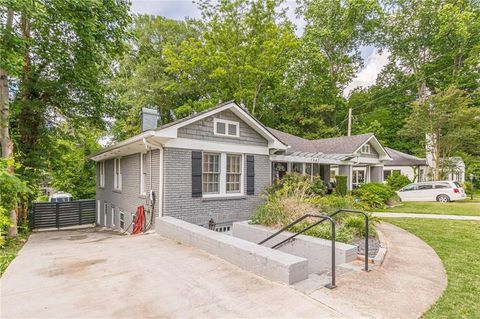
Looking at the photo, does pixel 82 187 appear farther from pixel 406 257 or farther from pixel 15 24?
pixel 406 257

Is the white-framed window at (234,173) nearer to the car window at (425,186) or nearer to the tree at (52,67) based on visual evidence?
the tree at (52,67)

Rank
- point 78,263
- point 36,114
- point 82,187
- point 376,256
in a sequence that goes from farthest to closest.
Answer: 1. point 82,187
2. point 36,114
3. point 376,256
4. point 78,263

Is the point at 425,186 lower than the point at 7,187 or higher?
lower

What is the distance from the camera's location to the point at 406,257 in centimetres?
571

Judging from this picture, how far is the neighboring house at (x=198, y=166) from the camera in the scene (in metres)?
8.38

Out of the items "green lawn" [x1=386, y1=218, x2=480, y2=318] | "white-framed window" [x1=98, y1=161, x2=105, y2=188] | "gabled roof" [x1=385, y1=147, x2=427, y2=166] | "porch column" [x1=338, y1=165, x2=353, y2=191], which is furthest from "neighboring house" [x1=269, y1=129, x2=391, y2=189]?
"white-framed window" [x1=98, y1=161, x2=105, y2=188]

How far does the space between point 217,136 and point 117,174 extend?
6197mm

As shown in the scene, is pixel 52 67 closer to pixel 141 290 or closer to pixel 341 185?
pixel 141 290

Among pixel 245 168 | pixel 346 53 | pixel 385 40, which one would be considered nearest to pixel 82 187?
pixel 245 168

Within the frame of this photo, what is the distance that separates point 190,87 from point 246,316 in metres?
23.0

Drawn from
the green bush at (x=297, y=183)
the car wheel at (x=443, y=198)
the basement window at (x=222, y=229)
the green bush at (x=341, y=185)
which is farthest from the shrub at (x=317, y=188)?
the car wheel at (x=443, y=198)

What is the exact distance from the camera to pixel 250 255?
4.56 metres

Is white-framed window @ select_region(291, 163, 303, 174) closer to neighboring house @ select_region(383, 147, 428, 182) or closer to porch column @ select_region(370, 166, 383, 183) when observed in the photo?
porch column @ select_region(370, 166, 383, 183)

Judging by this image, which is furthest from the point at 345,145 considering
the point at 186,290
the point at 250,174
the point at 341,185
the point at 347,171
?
the point at 186,290
